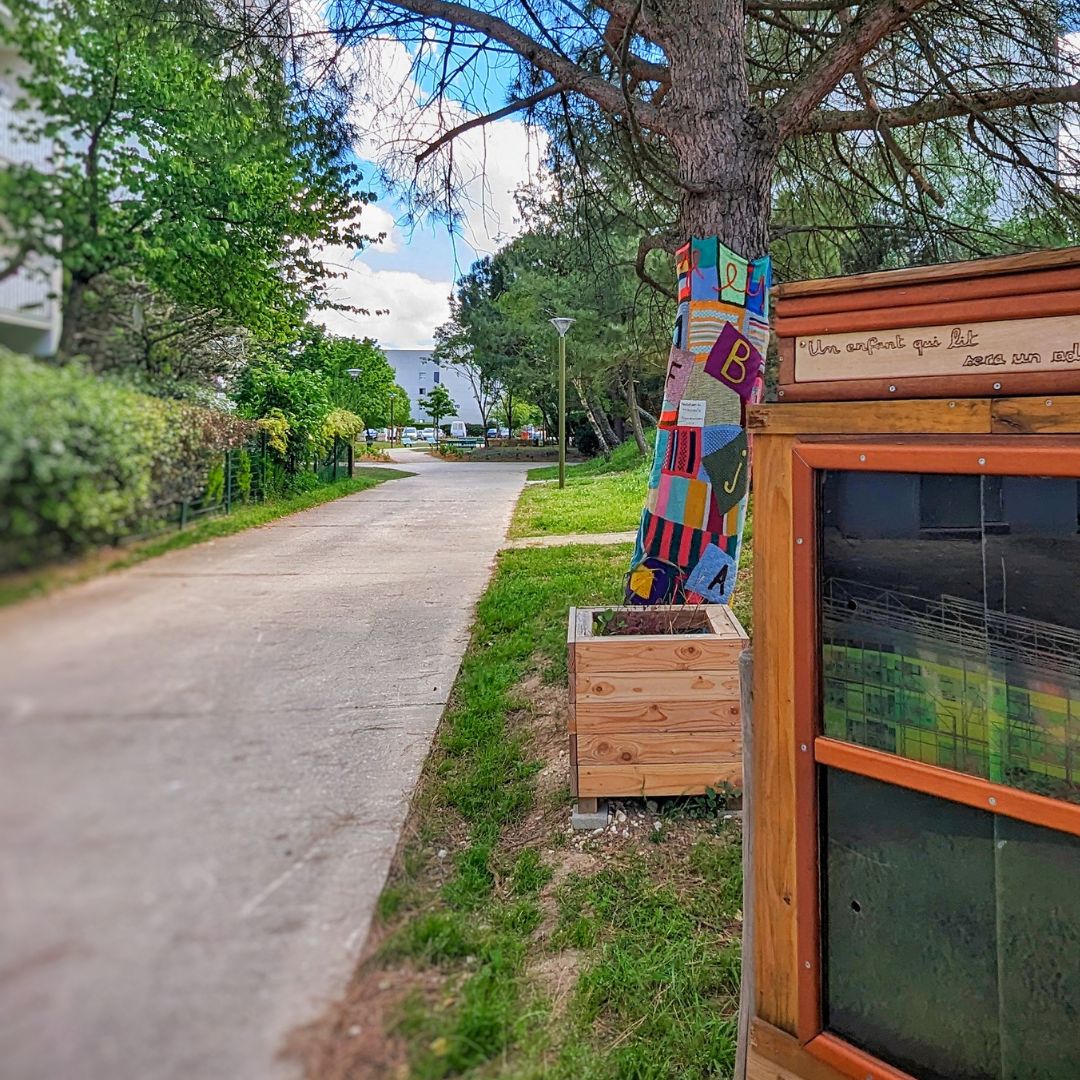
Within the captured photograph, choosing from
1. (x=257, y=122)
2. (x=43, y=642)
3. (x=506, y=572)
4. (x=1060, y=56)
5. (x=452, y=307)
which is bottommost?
(x=506, y=572)

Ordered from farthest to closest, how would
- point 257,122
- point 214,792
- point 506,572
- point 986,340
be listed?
point 506,572 < point 986,340 < point 257,122 < point 214,792

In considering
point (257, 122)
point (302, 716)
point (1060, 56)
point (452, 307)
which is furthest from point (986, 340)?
point (1060, 56)

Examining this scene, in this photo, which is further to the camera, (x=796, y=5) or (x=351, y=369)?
(x=796, y=5)

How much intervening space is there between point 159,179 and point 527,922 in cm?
216

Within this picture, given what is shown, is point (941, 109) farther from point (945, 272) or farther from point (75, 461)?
point (75, 461)

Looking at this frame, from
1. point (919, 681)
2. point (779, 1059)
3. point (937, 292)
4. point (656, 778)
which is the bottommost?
point (779, 1059)

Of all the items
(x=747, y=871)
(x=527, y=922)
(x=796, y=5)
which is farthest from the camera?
(x=796, y=5)

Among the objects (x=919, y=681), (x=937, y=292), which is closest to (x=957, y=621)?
(x=919, y=681)

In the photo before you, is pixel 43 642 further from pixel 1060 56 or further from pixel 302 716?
pixel 1060 56

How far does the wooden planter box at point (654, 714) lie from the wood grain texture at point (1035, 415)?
4.36ft

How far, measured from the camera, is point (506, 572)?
2596 mm

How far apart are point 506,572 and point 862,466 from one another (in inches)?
50.5

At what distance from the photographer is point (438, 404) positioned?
1472mm

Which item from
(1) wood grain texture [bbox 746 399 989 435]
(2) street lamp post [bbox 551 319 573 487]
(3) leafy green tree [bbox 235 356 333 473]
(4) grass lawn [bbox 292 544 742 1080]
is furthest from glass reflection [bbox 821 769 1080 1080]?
(2) street lamp post [bbox 551 319 573 487]
